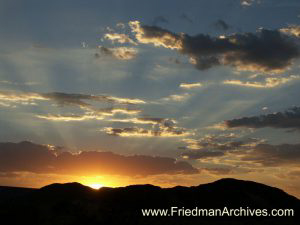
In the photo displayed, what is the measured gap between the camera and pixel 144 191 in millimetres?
118250

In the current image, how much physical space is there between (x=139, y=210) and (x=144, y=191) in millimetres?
13876

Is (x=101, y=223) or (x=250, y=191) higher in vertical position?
(x=250, y=191)

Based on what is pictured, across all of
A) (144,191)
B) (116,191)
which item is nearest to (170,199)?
(144,191)

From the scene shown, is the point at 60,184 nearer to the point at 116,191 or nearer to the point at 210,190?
the point at 116,191

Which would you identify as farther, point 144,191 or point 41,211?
point 144,191

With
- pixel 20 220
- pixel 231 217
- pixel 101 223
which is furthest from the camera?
pixel 231 217

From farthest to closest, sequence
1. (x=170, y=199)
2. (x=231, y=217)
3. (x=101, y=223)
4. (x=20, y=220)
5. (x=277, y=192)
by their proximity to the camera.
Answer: (x=277, y=192)
(x=170, y=199)
(x=231, y=217)
(x=20, y=220)
(x=101, y=223)

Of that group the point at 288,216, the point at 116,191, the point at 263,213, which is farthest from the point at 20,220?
the point at 288,216

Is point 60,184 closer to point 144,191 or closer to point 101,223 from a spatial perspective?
point 144,191

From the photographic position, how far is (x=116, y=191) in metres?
119

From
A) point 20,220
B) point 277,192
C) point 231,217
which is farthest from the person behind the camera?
point 277,192

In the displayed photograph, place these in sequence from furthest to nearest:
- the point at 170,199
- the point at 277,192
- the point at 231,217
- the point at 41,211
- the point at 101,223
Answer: the point at 277,192 < the point at 170,199 < the point at 231,217 < the point at 41,211 < the point at 101,223

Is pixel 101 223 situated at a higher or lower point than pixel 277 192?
lower

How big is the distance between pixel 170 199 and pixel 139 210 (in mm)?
13612
